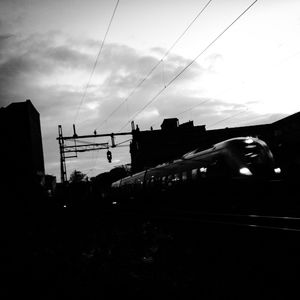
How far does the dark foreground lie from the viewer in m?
4.29

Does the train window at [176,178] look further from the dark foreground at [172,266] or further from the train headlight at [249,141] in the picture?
the dark foreground at [172,266]

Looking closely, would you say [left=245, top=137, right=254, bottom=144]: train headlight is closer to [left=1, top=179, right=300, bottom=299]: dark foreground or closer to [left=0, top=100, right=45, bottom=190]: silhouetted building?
[left=1, top=179, right=300, bottom=299]: dark foreground

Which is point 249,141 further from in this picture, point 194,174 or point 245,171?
point 194,174

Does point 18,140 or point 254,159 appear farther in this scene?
point 18,140

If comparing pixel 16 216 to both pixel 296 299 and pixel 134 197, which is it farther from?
pixel 296 299

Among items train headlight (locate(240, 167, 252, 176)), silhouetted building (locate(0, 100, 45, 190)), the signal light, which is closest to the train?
train headlight (locate(240, 167, 252, 176))

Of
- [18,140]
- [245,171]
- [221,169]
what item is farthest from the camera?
[18,140]

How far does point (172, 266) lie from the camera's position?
5.49 meters

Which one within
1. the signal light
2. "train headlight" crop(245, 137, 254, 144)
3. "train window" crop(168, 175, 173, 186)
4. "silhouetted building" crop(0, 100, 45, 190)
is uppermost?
"silhouetted building" crop(0, 100, 45, 190)

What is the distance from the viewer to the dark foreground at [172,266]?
169 inches

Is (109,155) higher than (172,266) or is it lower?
higher

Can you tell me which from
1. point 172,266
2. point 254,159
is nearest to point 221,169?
point 254,159

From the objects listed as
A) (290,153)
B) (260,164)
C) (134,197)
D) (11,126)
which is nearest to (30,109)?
(11,126)

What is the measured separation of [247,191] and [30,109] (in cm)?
3643
